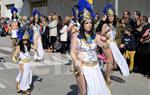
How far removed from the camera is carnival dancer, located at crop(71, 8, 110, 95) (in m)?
6.02

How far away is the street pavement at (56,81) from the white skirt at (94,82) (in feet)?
8.21

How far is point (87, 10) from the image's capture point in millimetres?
6402

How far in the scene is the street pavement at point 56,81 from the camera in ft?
28.9

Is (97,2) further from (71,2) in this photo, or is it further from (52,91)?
(52,91)

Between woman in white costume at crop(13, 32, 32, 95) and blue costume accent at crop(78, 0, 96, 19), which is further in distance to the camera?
woman in white costume at crop(13, 32, 32, 95)

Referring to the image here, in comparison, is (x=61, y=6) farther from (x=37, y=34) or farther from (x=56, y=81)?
(x=56, y=81)

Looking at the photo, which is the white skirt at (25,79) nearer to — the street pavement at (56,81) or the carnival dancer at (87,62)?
the street pavement at (56,81)

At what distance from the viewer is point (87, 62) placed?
6.10 metres

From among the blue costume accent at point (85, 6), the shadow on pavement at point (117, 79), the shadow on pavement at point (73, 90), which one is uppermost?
the blue costume accent at point (85, 6)

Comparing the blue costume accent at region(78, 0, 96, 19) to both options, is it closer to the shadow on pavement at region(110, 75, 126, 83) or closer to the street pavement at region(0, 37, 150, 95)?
the street pavement at region(0, 37, 150, 95)

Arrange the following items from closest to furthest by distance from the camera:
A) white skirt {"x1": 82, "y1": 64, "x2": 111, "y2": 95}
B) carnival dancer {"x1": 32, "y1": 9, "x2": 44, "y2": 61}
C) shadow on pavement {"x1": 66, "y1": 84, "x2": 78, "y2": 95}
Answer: white skirt {"x1": 82, "y1": 64, "x2": 111, "y2": 95}, shadow on pavement {"x1": 66, "y1": 84, "x2": 78, "y2": 95}, carnival dancer {"x1": 32, "y1": 9, "x2": 44, "y2": 61}

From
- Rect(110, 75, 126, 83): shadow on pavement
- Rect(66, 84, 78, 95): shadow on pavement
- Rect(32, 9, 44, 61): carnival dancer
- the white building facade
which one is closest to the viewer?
Rect(66, 84, 78, 95): shadow on pavement

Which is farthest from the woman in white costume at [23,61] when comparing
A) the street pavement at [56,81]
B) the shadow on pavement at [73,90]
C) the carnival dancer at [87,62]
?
the carnival dancer at [87,62]

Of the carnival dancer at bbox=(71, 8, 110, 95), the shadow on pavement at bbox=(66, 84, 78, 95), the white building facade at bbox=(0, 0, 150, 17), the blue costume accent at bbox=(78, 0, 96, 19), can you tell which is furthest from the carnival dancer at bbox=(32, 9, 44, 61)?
the carnival dancer at bbox=(71, 8, 110, 95)
